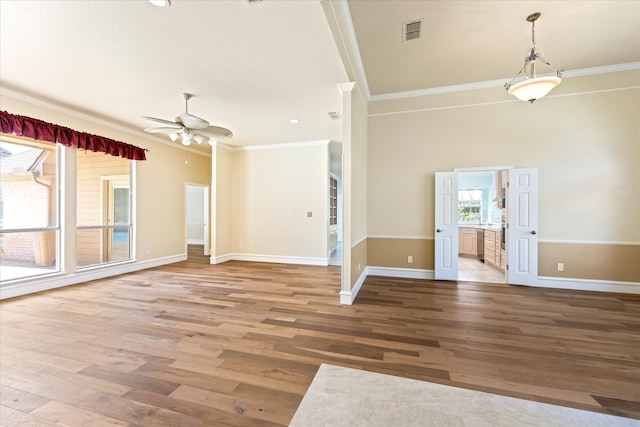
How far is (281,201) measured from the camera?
6383mm

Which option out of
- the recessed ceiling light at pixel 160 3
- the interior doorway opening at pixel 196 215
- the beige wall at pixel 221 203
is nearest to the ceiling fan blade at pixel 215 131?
the recessed ceiling light at pixel 160 3

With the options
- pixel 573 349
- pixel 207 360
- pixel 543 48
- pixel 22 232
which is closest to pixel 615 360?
pixel 573 349

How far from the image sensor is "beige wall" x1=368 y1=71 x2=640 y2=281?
376 centimetres

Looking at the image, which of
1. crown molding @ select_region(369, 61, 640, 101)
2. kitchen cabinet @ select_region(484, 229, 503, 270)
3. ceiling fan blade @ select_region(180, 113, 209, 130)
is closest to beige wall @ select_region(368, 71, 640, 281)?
crown molding @ select_region(369, 61, 640, 101)

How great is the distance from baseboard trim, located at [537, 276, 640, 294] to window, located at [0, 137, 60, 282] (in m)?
8.23

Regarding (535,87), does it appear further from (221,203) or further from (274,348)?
(221,203)

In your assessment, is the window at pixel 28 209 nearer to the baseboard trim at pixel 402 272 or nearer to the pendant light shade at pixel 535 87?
the baseboard trim at pixel 402 272

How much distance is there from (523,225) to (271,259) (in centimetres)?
527

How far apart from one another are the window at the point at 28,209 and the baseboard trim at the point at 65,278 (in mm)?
131

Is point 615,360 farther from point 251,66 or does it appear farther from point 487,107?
point 251,66

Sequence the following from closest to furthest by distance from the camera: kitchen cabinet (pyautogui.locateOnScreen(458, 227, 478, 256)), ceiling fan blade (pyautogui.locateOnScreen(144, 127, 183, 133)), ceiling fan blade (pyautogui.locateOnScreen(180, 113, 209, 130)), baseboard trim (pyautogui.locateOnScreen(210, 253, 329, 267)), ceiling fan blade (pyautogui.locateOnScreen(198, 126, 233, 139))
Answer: ceiling fan blade (pyautogui.locateOnScreen(180, 113, 209, 130))
ceiling fan blade (pyautogui.locateOnScreen(144, 127, 183, 133))
ceiling fan blade (pyautogui.locateOnScreen(198, 126, 233, 139))
baseboard trim (pyautogui.locateOnScreen(210, 253, 329, 267))
kitchen cabinet (pyautogui.locateOnScreen(458, 227, 478, 256))

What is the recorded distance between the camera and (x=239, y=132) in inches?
216

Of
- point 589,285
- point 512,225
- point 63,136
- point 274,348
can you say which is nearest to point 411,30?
point 512,225

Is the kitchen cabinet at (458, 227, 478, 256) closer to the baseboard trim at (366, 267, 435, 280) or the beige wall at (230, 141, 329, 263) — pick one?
the baseboard trim at (366, 267, 435, 280)
